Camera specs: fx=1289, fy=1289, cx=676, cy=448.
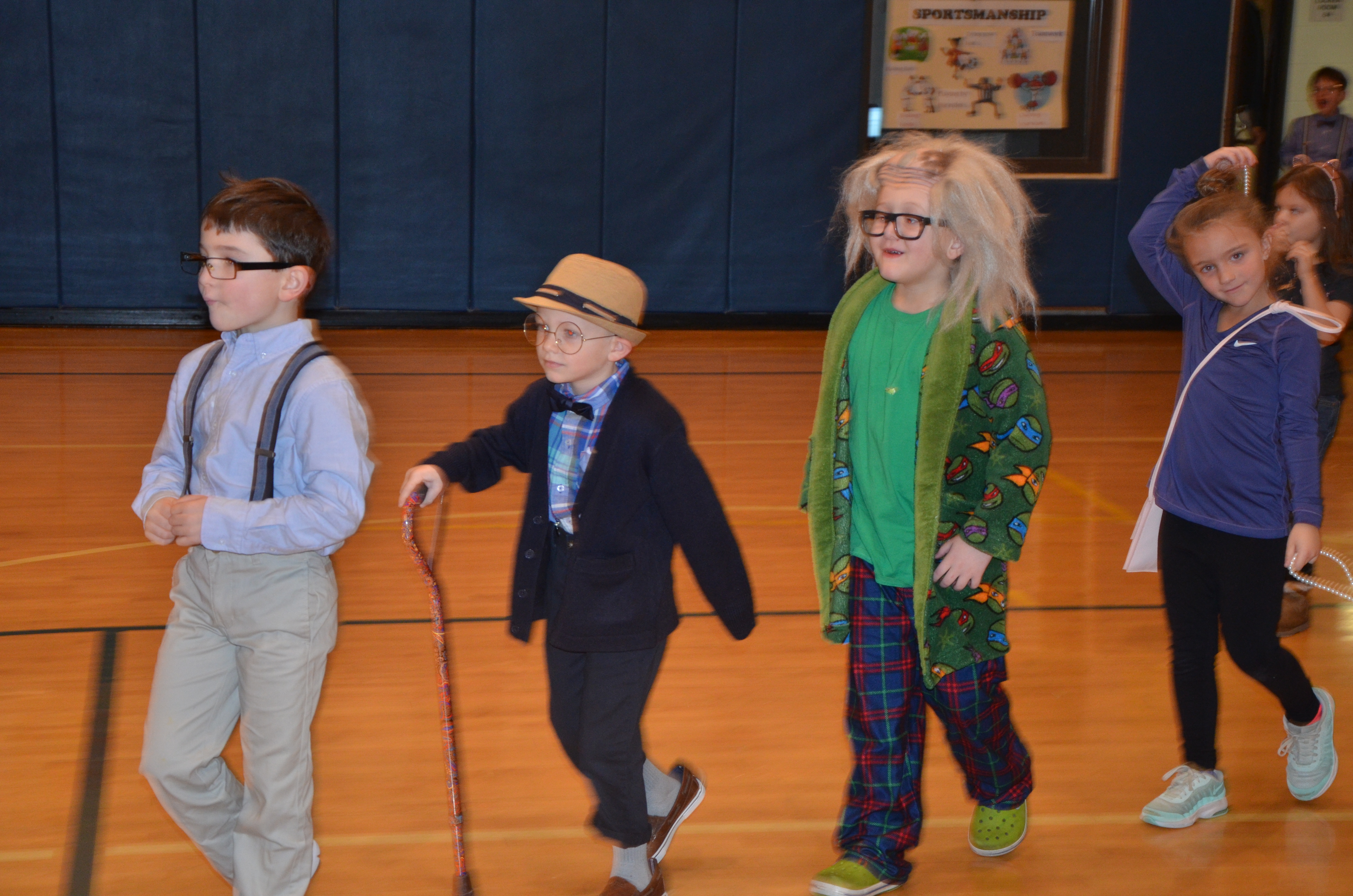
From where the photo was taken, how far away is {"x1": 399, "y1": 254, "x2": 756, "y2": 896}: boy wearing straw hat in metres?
2.12

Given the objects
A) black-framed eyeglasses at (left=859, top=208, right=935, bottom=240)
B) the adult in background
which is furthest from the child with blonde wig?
the adult in background

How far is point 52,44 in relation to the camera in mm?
8344

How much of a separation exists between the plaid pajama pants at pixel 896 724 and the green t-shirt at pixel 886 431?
2.1 inches

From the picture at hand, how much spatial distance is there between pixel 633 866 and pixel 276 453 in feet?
3.10

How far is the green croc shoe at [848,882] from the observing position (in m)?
2.32

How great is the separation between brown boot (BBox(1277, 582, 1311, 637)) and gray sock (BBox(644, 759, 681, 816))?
7.29 feet

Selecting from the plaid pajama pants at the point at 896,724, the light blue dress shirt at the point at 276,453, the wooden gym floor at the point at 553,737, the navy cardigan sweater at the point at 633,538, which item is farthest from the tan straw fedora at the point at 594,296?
the wooden gym floor at the point at 553,737

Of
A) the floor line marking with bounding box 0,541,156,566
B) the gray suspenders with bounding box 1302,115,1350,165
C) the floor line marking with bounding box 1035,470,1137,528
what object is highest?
the gray suspenders with bounding box 1302,115,1350,165

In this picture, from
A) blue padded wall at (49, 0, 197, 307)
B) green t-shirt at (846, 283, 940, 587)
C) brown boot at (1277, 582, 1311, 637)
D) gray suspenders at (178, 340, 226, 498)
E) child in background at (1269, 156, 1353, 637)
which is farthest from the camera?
blue padded wall at (49, 0, 197, 307)

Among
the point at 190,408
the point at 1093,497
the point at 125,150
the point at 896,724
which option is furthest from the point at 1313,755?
the point at 125,150

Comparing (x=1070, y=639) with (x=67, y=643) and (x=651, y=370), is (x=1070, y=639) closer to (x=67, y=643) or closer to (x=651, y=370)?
(x=67, y=643)

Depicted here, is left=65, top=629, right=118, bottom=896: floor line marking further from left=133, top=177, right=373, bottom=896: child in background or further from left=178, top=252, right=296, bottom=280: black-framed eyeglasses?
left=178, top=252, right=296, bottom=280: black-framed eyeglasses

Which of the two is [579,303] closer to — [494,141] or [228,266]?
[228,266]

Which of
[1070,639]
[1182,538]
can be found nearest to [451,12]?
[1070,639]
